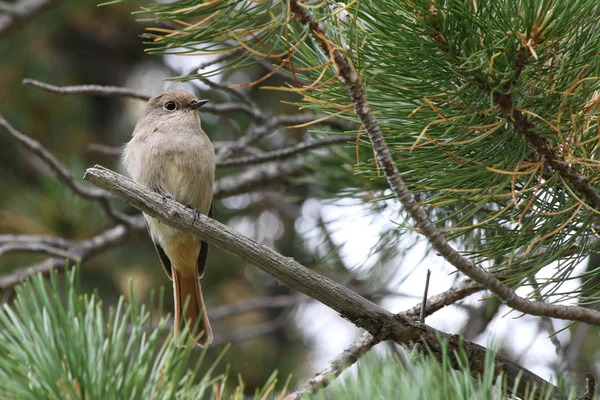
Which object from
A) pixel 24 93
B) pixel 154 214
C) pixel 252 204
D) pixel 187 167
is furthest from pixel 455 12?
pixel 24 93

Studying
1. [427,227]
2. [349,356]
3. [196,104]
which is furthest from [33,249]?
[427,227]

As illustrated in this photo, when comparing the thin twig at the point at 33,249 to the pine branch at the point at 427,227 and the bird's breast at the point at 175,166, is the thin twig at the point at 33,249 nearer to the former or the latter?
the bird's breast at the point at 175,166

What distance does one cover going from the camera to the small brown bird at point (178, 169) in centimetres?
392

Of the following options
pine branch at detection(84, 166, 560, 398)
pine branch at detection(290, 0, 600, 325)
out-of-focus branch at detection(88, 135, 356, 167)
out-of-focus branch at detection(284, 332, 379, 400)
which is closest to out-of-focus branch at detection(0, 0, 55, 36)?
out-of-focus branch at detection(88, 135, 356, 167)

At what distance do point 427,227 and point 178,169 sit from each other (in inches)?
93.2

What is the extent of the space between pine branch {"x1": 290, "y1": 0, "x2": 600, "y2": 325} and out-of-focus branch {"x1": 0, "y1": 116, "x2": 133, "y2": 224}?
2.41 meters

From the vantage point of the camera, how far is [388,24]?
202cm

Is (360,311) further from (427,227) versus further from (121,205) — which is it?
(121,205)

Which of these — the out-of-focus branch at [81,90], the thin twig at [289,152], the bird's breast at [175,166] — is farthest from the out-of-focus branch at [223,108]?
the bird's breast at [175,166]

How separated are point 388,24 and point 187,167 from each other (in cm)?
213

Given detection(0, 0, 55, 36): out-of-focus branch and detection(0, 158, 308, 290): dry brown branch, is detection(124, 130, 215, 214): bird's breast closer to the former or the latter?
detection(0, 158, 308, 290): dry brown branch

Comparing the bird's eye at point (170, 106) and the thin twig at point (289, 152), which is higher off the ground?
the bird's eye at point (170, 106)

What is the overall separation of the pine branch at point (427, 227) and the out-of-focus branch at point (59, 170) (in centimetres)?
241

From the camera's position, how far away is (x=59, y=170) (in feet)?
12.9
